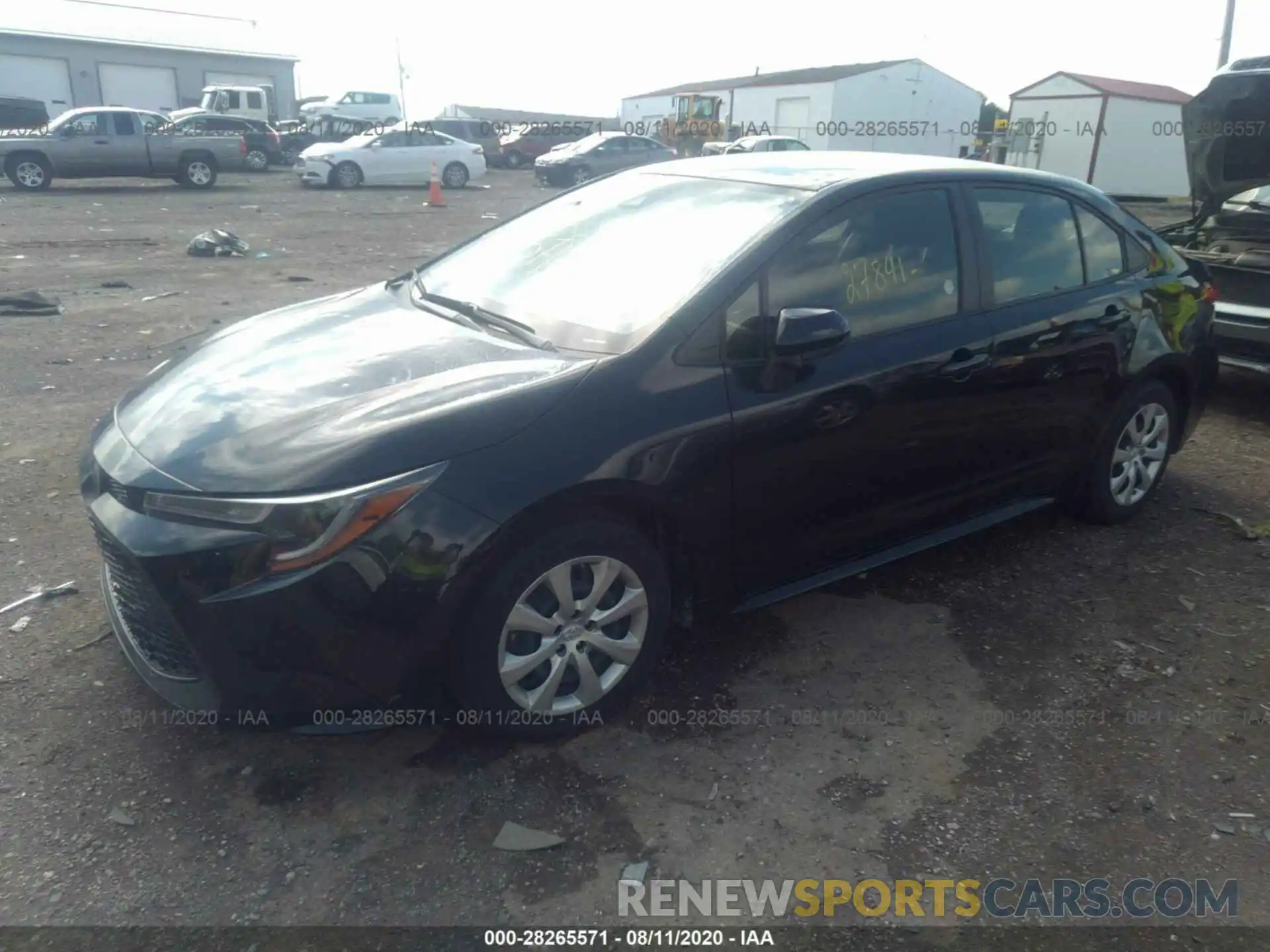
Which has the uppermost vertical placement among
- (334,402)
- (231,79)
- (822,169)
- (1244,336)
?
(231,79)

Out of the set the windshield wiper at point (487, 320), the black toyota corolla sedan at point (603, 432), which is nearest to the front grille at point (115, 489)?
the black toyota corolla sedan at point (603, 432)

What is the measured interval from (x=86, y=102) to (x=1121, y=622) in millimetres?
43149

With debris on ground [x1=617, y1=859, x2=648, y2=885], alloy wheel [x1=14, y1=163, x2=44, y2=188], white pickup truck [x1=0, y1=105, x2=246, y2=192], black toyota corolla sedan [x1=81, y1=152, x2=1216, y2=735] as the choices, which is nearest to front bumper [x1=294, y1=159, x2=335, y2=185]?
white pickup truck [x1=0, y1=105, x2=246, y2=192]

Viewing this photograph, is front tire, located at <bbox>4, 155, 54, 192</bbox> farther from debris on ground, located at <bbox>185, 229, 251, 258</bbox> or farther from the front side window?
the front side window

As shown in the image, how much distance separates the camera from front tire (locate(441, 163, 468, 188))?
82.6 ft

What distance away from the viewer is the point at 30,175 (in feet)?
65.1

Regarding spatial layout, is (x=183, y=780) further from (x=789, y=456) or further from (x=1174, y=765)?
(x=1174, y=765)

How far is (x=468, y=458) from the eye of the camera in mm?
2672

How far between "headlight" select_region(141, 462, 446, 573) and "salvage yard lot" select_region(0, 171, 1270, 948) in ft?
2.54

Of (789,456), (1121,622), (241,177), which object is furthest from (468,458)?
(241,177)

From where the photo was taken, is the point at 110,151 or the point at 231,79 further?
the point at 231,79

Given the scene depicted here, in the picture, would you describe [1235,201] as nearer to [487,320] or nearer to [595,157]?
[487,320]

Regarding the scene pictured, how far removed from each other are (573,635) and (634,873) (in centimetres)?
70

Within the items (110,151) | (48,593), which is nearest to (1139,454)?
A: (48,593)
